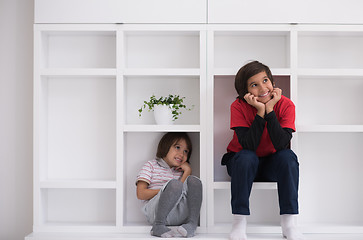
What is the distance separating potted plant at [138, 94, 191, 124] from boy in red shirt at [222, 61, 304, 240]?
1.02 ft

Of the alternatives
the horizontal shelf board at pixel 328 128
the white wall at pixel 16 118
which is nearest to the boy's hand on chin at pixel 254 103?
the horizontal shelf board at pixel 328 128

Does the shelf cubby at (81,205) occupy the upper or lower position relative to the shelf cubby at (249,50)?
lower

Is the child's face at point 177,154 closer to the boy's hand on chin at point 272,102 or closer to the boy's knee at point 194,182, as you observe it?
the boy's knee at point 194,182

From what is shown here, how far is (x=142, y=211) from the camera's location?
80.1 inches

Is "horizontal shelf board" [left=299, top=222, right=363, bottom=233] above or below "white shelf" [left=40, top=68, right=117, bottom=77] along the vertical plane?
below

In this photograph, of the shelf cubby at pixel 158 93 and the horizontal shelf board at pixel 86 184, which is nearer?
the horizontal shelf board at pixel 86 184

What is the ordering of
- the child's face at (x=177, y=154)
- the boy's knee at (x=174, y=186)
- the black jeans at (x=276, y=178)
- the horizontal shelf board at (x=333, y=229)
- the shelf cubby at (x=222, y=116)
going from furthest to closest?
the shelf cubby at (x=222, y=116), the child's face at (x=177, y=154), the horizontal shelf board at (x=333, y=229), the boy's knee at (x=174, y=186), the black jeans at (x=276, y=178)

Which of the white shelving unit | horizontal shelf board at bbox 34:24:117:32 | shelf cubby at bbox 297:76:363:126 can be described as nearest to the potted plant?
the white shelving unit

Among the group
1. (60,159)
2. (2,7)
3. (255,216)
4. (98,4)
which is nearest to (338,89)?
(255,216)

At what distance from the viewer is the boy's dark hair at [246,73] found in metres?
1.94

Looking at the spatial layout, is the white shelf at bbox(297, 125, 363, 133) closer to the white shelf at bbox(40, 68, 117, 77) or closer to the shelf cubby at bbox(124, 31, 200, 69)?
the shelf cubby at bbox(124, 31, 200, 69)

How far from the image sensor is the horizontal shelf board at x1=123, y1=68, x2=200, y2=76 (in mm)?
2023

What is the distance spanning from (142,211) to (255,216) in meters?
0.62

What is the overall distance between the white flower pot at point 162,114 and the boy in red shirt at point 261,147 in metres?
0.34
